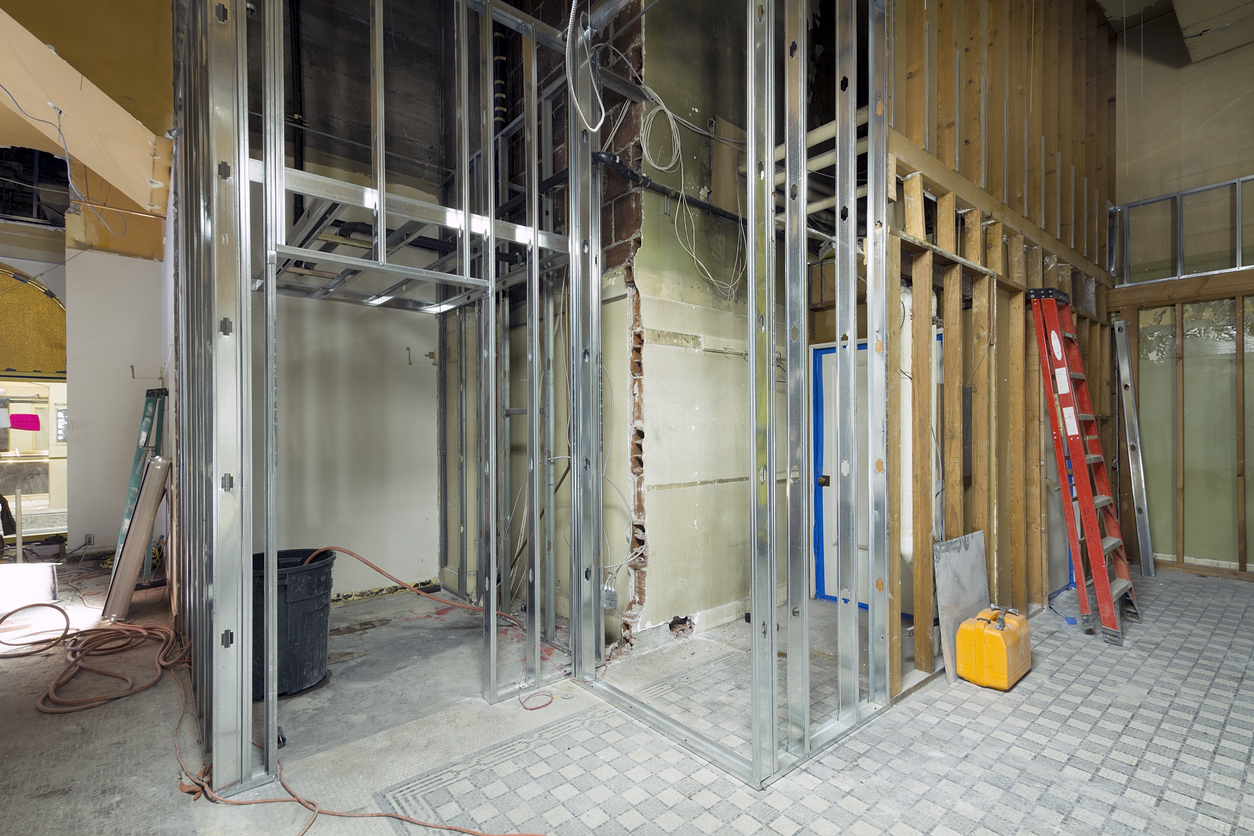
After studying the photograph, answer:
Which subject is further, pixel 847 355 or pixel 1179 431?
pixel 1179 431

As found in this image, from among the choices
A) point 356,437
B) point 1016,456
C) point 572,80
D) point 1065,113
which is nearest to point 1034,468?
point 1016,456

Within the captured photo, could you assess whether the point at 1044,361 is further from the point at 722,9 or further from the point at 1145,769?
the point at 722,9

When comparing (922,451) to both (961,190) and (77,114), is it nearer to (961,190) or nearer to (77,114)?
(961,190)

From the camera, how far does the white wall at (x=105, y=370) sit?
583 cm

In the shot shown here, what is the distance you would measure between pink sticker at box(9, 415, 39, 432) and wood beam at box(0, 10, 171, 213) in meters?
3.74

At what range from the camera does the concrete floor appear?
1.85 m

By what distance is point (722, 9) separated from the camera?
150 inches

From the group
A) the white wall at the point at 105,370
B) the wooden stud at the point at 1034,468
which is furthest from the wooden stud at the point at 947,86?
the white wall at the point at 105,370

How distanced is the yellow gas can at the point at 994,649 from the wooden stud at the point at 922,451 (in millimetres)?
170

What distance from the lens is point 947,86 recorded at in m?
3.08

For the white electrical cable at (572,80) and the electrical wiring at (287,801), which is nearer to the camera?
the electrical wiring at (287,801)

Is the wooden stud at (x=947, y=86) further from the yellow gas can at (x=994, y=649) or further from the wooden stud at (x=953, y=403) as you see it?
the yellow gas can at (x=994, y=649)

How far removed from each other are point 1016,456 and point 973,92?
221 cm

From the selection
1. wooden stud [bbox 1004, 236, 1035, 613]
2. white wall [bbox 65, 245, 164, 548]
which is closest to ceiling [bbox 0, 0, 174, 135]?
white wall [bbox 65, 245, 164, 548]
